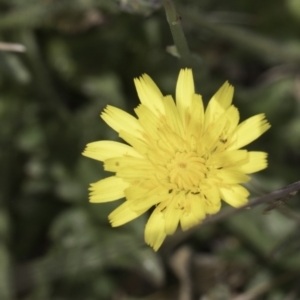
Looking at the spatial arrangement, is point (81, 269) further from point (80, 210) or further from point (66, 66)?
point (66, 66)

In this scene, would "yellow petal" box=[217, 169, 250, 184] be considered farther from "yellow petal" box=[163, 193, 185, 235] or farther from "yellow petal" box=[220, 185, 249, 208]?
"yellow petal" box=[163, 193, 185, 235]

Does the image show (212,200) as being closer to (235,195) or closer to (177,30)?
(235,195)

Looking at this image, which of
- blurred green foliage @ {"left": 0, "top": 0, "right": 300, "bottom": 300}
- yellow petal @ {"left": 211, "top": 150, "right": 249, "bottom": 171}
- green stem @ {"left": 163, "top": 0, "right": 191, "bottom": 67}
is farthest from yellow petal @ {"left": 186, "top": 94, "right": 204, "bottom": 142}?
blurred green foliage @ {"left": 0, "top": 0, "right": 300, "bottom": 300}

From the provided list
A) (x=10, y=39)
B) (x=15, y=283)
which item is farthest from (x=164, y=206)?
(x=10, y=39)

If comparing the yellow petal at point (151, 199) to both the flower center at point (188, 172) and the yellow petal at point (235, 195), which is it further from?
the yellow petal at point (235, 195)

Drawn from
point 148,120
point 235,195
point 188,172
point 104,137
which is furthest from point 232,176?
point 104,137
